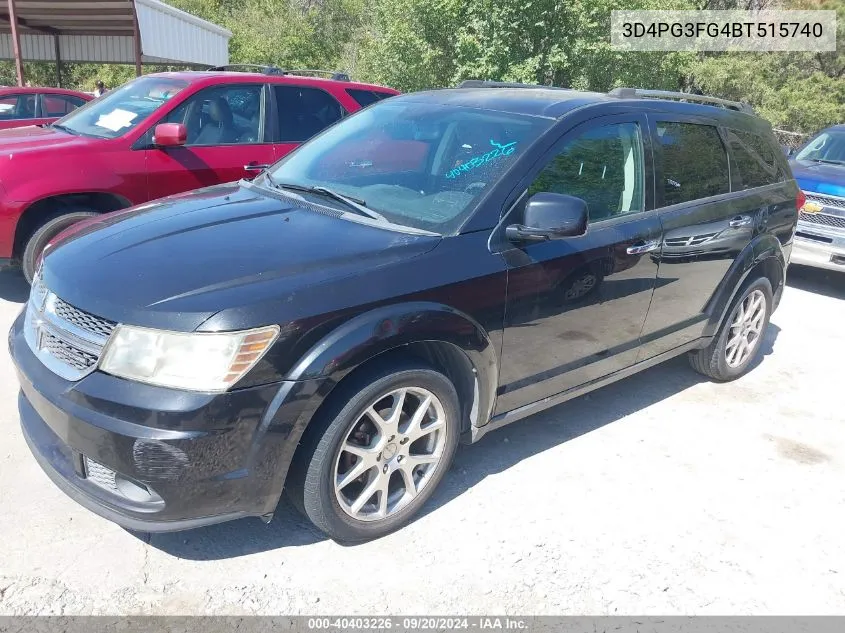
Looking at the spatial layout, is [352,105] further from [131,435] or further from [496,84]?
[131,435]

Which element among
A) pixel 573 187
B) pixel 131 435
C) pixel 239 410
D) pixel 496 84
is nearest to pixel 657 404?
pixel 573 187

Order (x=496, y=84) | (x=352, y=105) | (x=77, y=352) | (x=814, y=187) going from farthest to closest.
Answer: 1. (x=814, y=187)
2. (x=352, y=105)
3. (x=496, y=84)
4. (x=77, y=352)

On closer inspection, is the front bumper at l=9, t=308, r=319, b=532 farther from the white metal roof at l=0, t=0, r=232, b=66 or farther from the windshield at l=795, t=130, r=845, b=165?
the white metal roof at l=0, t=0, r=232, b=66

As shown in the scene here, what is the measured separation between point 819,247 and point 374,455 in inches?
258

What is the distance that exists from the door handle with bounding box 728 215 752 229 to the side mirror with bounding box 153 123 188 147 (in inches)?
159

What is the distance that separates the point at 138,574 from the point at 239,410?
0.87 metres

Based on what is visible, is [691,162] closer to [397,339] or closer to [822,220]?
[397,339]

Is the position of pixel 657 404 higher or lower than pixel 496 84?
lower

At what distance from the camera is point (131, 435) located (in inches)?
93.0

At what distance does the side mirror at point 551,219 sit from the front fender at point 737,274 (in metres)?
1.76

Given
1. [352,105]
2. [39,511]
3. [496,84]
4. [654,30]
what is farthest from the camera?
[654,30]

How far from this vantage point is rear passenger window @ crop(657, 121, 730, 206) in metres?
3.93

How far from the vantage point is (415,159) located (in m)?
3.55

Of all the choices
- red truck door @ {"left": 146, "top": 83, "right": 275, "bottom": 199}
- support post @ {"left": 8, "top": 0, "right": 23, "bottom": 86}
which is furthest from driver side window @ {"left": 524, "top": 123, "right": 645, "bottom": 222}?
support post @ {"left": 8, "top": 0, "right": 23, "bottom": 86}
